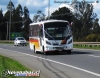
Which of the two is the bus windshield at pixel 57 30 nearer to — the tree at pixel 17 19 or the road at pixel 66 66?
the road at pixel 66 66

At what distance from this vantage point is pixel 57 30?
1109 inches

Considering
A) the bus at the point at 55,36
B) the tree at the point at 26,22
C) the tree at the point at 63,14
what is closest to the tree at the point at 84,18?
the tree at the point at 63,14

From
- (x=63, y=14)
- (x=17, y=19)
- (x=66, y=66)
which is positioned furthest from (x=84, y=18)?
(x=66, y=66)

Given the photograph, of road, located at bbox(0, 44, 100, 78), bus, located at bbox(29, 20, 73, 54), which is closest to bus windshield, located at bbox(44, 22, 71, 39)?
bus, located at bbox(29, 20, 73, 54)

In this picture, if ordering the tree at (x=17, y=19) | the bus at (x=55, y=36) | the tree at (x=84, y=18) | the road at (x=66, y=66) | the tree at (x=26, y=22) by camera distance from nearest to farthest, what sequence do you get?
the road at (x=66, y=66), the bus at (x=55, y=36), the tree at (x=84, y=18), the tree at (x=17, y=19), the tree at (x=26, y=22)

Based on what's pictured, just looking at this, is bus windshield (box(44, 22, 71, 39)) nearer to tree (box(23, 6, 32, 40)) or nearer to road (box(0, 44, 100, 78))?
road (box(0, 44, 100, 78))

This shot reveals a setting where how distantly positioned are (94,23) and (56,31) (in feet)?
357

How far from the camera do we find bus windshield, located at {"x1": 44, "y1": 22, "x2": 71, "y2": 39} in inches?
1097

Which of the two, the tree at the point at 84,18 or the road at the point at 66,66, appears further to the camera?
the tree at the point at 84,18

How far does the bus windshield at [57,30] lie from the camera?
91.5ft

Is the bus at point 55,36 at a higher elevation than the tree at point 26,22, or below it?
below

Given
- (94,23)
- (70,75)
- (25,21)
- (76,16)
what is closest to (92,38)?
(70,75)

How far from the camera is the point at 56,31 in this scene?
2812 cm

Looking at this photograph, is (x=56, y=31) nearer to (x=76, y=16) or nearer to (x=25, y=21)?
(x=76, y=16)
